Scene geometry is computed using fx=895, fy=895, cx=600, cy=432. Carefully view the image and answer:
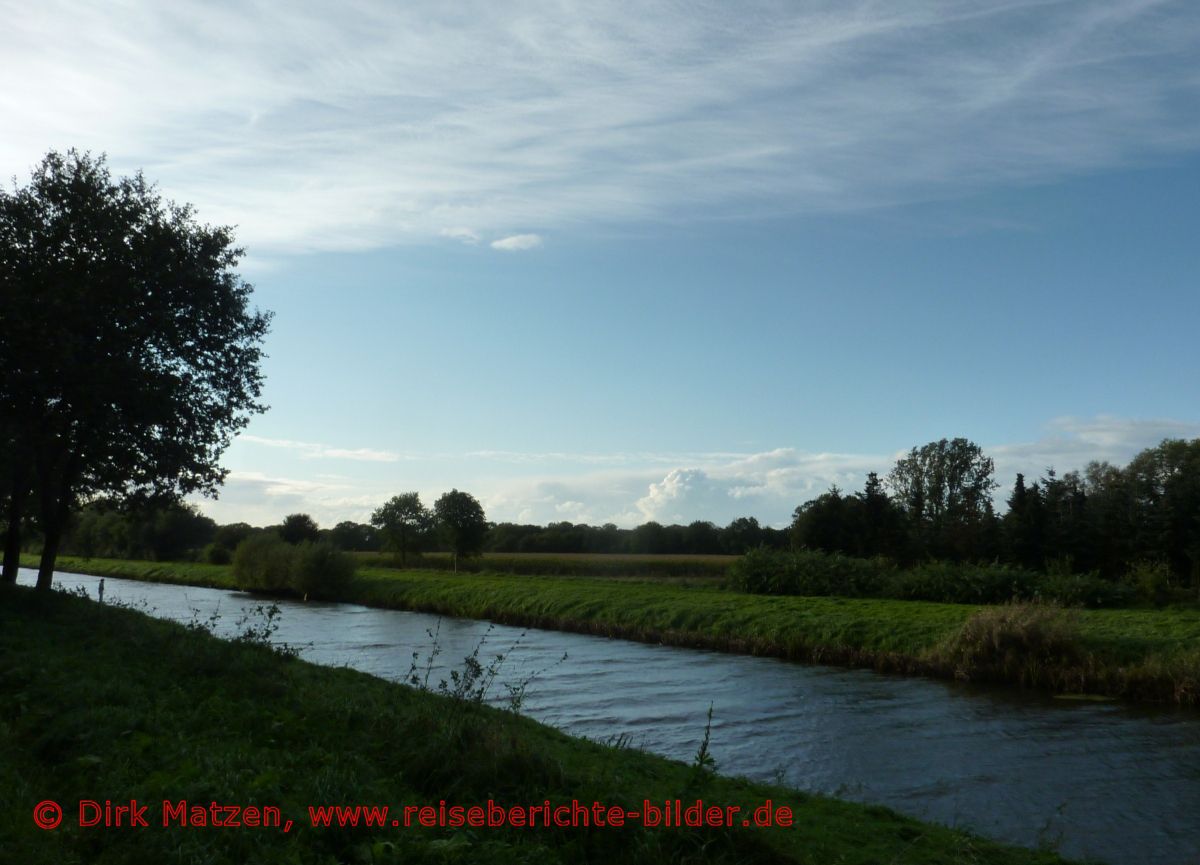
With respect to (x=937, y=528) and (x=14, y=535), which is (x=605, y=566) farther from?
(x=14, y=535)

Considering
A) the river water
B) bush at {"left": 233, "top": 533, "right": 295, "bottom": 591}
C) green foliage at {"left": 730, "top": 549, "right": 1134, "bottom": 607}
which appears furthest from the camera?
bush at {"left": 233, "top": 533, "right": 295, "bottom": 591}

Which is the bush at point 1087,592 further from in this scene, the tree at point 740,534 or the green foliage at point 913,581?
the tree at point 740,534

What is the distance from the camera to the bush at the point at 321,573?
56.5 m

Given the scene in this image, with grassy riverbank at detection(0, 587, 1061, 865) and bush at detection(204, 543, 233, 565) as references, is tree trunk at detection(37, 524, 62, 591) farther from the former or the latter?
bush at detection(204, 543, 233, 565)

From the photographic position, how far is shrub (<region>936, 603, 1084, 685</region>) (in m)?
23.6

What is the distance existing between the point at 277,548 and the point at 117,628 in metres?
46.3

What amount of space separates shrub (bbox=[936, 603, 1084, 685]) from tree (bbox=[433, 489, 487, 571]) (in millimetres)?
49869

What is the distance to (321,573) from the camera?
56531 millimetres

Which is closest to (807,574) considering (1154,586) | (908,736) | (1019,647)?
(1154,586)

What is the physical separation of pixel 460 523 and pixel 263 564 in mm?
15410

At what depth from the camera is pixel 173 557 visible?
8906 cm

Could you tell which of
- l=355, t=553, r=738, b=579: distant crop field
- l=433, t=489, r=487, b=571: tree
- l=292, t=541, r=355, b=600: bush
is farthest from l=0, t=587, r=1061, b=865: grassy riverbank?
l=433, t=489, r=487, b=571: tree

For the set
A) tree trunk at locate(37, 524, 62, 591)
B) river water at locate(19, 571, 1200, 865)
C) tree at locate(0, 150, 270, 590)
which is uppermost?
tree at locate(0, 150, 270, 590)

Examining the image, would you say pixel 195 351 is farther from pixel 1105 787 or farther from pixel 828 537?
pixel 828 537
